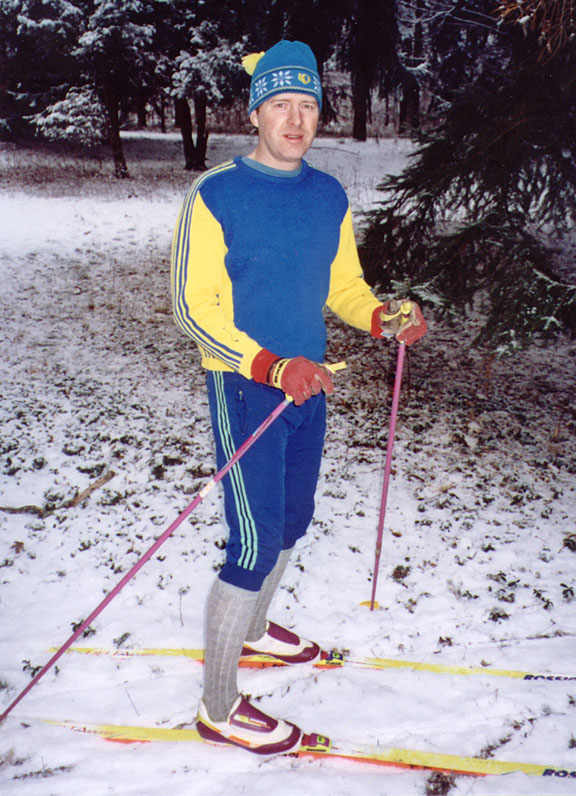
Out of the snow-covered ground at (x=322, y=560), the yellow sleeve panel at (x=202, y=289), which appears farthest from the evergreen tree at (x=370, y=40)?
the yellow sleeve panel at (x=202, y=289)

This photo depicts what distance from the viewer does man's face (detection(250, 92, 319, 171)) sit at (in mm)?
2213

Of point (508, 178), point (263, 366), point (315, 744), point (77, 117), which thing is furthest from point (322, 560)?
point (77, 117)

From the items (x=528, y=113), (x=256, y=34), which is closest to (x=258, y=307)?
(x=528, y=113)

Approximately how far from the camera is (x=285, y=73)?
2.21 metres

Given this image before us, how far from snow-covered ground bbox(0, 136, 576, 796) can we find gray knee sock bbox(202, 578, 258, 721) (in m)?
0.28

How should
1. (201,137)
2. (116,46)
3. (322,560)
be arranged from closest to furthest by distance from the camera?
1. (322,560)
2. (116,46)
3. (201,137)

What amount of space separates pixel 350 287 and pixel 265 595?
1657 millimetres

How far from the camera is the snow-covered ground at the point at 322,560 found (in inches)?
101

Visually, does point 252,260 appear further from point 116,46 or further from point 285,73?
point 116,46

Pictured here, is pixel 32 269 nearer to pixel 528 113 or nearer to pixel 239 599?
pixel 528 113

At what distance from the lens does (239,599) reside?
7.66 ft

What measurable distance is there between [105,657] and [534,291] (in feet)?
13.6

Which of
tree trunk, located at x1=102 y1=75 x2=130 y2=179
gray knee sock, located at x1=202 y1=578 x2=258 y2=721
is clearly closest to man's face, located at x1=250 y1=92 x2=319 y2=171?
gray knee sock, located at x1=202 y1=578 x2=258 y2=721

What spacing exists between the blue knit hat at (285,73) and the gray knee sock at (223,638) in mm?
2052
